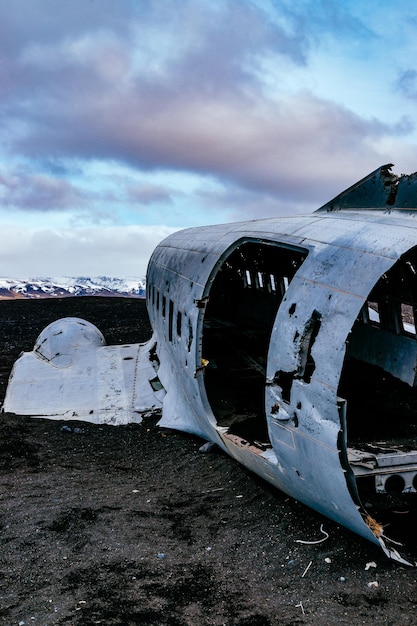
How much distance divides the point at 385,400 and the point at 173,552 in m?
6.33

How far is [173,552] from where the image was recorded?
7.68 meters

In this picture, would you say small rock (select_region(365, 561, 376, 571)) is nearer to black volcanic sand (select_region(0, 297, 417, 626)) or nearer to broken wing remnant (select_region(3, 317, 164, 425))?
black volcanic sand (select_region(0, 297, 417, 626))

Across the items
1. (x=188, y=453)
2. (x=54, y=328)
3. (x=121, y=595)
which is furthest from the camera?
(x=54, y=328)

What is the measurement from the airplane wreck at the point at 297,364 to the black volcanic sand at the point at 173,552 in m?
0.47

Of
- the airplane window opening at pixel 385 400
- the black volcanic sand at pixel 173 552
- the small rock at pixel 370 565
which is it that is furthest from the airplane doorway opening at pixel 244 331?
the small rock at pixel 370 565

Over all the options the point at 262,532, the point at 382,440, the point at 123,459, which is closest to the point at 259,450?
the point at 262,532

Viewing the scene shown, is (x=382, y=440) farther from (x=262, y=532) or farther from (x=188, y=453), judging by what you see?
(x=188, y=453)

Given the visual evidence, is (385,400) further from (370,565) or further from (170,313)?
(370,565)

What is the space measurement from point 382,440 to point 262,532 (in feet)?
8.87

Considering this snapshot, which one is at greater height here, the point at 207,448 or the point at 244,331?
the point at 244,331

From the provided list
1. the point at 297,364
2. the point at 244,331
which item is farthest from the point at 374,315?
the point at 297,364

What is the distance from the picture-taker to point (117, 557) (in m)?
7.56

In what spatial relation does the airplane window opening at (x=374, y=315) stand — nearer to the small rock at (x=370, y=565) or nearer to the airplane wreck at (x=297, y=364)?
the airplane wreck at (x=297, y=364)

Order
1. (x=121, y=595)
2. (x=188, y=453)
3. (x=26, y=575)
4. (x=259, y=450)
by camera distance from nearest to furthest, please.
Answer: (x=121, y=595), (x=26, y=575), (x=259, y=450), (x=188, y=453)
